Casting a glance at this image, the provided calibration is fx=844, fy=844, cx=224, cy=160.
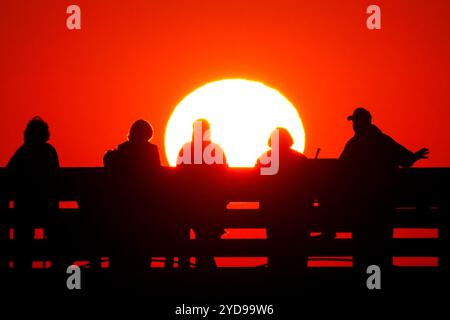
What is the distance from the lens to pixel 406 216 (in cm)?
646

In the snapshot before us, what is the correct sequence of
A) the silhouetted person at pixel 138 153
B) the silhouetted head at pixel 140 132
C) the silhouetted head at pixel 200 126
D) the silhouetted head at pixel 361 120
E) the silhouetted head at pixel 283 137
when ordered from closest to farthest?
the silhouetted person at pixel 138 153 → the silhouetted head at pixel 283 137 → the silhouetted head at pixel 140 132 → the silhouetted head at pixel 200 126 → the silhouetted head at pixel 361 120

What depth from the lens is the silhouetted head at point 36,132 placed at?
773 cm

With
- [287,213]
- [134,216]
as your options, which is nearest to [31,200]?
[134,216]

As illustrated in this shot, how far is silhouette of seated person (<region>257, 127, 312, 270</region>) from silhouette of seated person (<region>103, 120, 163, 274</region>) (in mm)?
841

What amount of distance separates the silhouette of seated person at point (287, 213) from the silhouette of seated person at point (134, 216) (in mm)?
841

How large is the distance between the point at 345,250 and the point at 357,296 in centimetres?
36

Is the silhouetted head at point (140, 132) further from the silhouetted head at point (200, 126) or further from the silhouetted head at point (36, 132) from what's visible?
the silhouetted head at point (36, 132)

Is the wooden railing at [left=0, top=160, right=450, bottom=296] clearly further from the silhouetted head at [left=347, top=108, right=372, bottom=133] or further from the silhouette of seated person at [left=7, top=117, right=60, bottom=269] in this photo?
the silhouetted head at [left=347, top=108, right=372, bottom=133]

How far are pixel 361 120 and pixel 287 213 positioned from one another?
2300 millimetres

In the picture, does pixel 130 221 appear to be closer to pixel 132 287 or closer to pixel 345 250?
pixel 132 287

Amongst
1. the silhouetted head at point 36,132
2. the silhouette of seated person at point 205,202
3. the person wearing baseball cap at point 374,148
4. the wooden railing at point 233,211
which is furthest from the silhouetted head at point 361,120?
the silhouetted head at point 36,132

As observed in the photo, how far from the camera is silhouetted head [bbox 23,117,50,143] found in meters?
7.73
